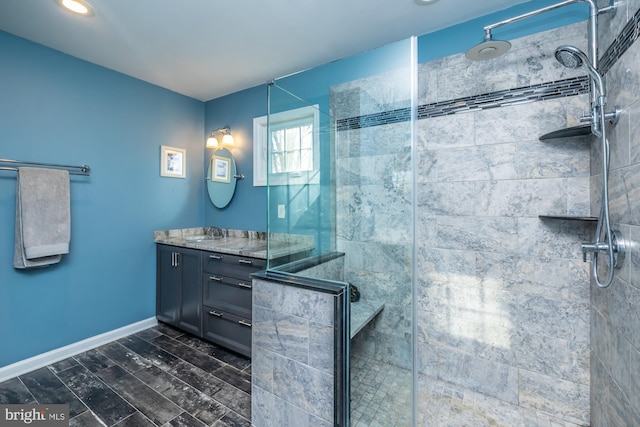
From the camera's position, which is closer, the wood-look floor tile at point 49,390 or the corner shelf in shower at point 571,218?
the corner shelf in shower at point 571,218

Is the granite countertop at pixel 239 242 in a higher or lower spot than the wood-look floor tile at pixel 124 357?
higher

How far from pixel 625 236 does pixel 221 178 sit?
3.22m

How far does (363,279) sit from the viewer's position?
2.06 metres

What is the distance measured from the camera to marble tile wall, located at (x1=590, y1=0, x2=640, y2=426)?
1.05 meters

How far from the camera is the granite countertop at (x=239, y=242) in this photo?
1786 mm

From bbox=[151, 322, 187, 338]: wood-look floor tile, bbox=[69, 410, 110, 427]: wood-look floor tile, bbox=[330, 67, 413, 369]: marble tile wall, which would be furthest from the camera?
bbox=[151, 322, 187, 338]: wood-look floor tile

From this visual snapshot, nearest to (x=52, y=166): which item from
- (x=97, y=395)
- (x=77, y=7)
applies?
(x=77, y=7)

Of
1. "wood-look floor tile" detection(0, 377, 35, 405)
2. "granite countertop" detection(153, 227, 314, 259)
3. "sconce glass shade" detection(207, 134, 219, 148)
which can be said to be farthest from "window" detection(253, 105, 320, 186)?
"wood-look floor tile" detection(0, 377, 35, 405)

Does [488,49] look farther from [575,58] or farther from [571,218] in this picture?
[571,218]

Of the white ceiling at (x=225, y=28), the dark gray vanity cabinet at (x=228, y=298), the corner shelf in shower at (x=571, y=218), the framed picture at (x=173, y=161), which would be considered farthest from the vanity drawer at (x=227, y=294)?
the corner shelf in shower at (x=571, y=218)

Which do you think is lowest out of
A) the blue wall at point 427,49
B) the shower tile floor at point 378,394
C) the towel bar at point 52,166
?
the shower tile floor at point 378,394

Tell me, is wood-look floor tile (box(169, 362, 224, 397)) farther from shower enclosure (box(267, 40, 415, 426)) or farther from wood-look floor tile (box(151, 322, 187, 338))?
shower enclosure (box(267, 40, 415, 426))

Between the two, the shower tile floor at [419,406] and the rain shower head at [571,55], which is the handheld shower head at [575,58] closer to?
the rain shower head at [571,55]

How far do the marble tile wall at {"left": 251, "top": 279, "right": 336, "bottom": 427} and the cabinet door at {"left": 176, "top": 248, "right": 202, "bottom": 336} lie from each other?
3.90ft
